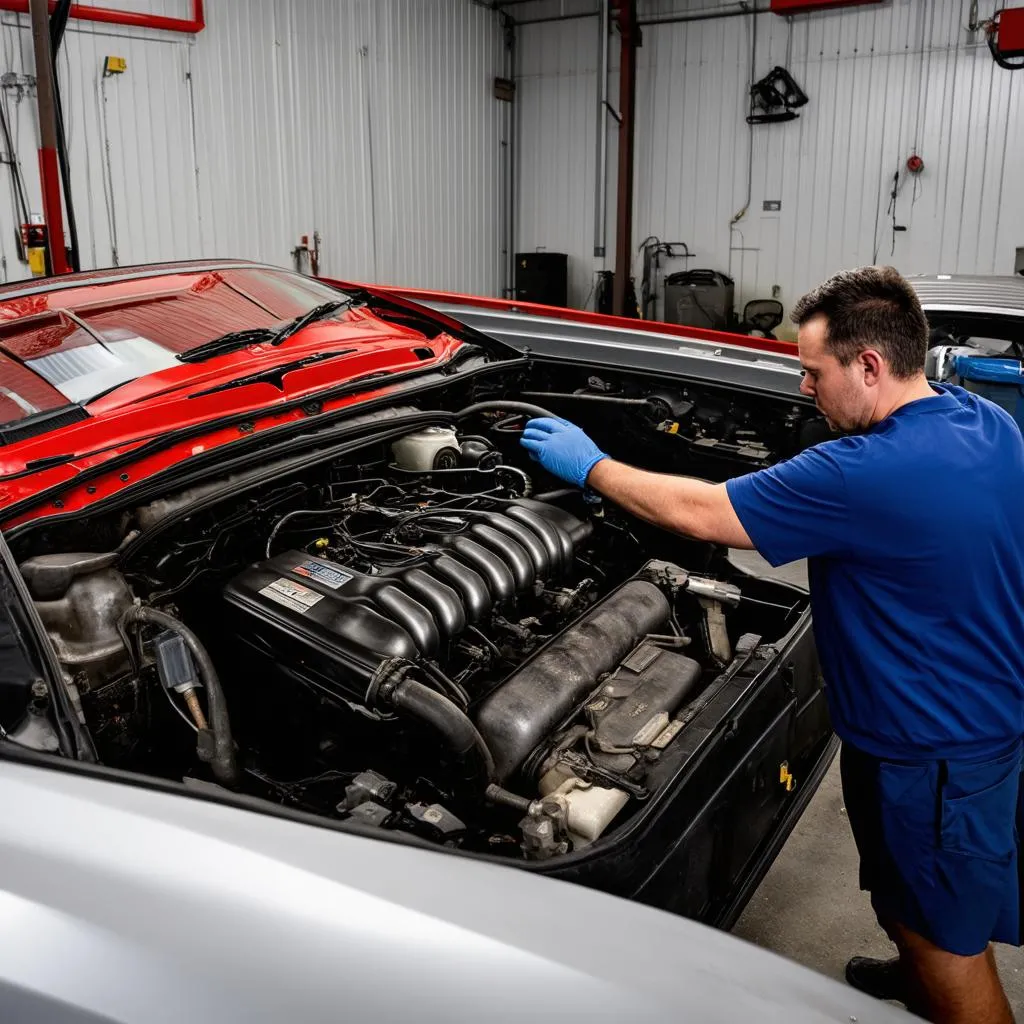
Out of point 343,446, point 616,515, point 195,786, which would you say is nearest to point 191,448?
point 343,446

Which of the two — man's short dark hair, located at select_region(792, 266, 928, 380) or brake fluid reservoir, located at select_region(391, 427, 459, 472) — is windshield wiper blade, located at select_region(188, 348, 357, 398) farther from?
man's short dark hair, located at select_region(792, 266, 928, 380)

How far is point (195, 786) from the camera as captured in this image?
1.29 m

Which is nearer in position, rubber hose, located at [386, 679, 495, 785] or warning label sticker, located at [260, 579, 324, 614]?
rubber hose, located at [386, 679, 495, 785]

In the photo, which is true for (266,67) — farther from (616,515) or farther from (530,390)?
(616,515)

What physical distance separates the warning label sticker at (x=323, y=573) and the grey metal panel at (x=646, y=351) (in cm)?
164

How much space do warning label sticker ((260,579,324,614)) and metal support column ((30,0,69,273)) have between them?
476 cm

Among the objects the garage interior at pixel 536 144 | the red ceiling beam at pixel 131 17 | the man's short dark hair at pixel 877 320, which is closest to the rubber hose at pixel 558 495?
the man's short dark hair at pixel 877 320

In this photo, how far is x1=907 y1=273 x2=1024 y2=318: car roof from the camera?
4297 mm

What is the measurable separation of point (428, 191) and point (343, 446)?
7.38m

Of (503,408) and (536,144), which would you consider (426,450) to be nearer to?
(503,408)

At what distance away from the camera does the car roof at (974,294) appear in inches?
169

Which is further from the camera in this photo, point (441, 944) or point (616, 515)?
point (616, 515)

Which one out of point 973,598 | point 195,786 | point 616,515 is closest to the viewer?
point 195,786

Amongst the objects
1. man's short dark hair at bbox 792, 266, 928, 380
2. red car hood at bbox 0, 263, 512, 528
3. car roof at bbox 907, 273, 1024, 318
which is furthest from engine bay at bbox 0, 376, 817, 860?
car roof at bbox 907, 273, 1024, 318
